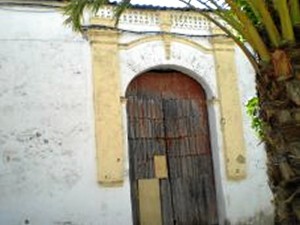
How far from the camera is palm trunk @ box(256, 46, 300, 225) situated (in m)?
5.43

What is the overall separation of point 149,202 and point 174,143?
147 centimetres

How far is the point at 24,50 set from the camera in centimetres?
1076

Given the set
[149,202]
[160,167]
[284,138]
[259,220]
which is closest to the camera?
[284,138]

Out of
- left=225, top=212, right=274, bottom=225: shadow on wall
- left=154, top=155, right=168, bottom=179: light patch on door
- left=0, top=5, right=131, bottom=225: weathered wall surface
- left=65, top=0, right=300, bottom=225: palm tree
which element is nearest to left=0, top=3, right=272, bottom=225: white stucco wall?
left=0, top=5, right=131, bottom=225: weathered wall surface

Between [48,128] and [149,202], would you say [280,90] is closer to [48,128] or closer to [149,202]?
[48,128]

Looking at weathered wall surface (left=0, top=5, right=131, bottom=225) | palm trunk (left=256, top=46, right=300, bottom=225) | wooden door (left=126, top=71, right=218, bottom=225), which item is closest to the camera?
palm trunk (left=256, top=46, right=300, bottom=225)

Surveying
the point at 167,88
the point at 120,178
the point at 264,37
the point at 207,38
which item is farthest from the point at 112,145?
the point at 264,37

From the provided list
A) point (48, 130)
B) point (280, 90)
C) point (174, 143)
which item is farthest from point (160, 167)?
point (280, 90)

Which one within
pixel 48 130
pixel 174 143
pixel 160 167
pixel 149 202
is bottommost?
pixel 149 202

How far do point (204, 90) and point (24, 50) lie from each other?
4.30 metres

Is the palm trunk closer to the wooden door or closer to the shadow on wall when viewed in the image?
the wooden door

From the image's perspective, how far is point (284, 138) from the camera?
5570 mm

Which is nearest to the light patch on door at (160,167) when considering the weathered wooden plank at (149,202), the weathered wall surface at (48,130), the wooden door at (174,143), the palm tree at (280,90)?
the wooden door at (174,143)

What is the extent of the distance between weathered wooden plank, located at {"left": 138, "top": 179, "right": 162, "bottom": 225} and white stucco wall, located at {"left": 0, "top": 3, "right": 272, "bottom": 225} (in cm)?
57
